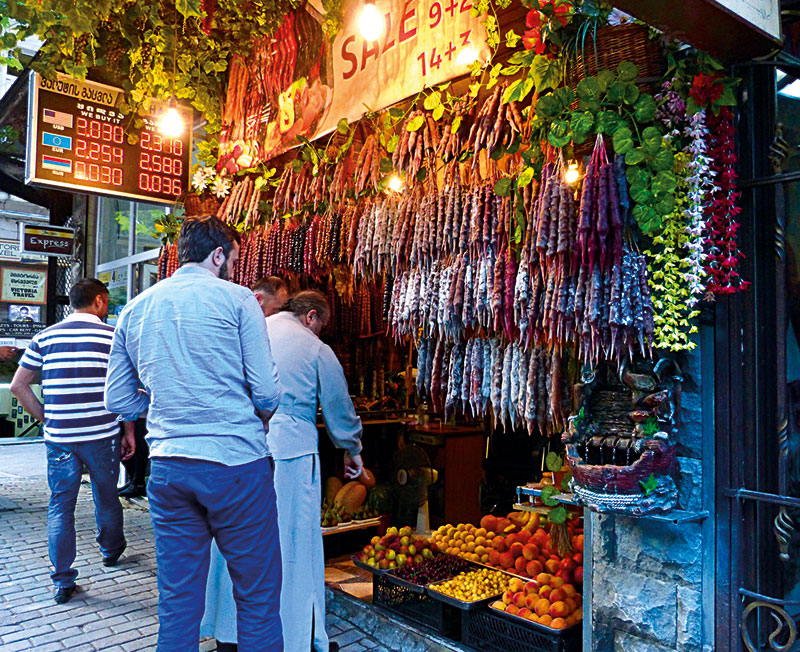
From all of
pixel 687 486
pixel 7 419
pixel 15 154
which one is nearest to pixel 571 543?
pixel 687 486

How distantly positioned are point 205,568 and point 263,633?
39cm

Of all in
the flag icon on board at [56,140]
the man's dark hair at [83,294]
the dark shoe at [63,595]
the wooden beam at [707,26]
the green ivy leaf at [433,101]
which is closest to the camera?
the wooden beam at [707,26]

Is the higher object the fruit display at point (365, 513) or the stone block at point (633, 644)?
the stone block at point (633, 644)

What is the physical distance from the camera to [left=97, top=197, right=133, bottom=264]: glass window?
1045 cm

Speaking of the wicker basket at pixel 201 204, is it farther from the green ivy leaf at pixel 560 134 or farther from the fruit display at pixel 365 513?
the green ivy leaf at pixel 560 134

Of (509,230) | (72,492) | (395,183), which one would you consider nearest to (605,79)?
(509,230)

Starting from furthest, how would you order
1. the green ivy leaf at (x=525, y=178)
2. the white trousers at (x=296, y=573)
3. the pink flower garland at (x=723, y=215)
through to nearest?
1. the white trousers at (x=296, y=573)
2. the green ivy leaf at (x=525, y=178)
3. the pink flower garland at (x=723, y=215)

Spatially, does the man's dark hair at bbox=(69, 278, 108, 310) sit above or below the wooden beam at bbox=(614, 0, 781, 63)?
below

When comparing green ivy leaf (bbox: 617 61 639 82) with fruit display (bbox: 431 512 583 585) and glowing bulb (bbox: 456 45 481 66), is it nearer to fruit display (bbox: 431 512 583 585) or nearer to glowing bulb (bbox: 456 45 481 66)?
glowing bulb (bbox: 456 45 481 66)

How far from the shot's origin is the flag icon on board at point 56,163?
5.39m

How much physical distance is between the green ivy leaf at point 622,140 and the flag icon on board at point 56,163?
15.7 ft

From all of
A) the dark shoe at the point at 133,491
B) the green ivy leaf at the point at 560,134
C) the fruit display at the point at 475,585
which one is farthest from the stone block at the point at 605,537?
the dark shoe at the point at 133,491

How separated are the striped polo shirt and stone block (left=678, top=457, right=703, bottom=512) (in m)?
4.10

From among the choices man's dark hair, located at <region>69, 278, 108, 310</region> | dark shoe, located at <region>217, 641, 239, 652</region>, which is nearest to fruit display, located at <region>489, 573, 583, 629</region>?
dark shoe, located at <region>217, 641, 239, 652</region>
